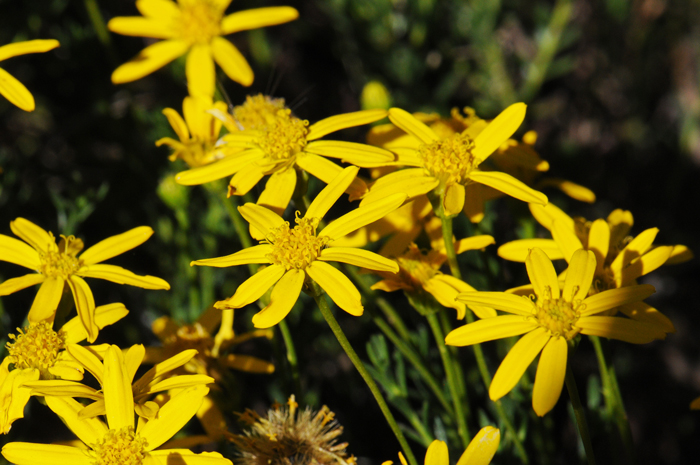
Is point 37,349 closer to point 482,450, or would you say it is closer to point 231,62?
point 482,450

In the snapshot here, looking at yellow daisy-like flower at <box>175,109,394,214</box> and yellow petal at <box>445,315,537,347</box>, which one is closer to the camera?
yellow petal at <box>445,315,537,347</box>

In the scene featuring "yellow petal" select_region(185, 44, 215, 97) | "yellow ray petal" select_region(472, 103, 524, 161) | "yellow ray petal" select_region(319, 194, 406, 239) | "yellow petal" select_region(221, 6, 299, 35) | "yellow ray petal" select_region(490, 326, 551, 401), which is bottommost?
"yellow ray petal" select_region(490, 326, 551, 401)

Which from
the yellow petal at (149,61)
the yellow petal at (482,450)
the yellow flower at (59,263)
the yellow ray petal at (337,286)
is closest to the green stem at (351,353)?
the yellow ray petal at (337,286)

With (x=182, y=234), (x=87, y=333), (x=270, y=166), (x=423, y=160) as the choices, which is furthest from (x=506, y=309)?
A: (x=182, y=234)

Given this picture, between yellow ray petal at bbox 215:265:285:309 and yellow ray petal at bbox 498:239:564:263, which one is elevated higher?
yellow ray petal at bbox 498:239:564:263

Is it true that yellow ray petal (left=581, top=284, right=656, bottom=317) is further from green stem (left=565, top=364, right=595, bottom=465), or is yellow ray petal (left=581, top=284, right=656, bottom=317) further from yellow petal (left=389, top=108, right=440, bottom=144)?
yellow petal (left=389, top=108, right=440, bottom=144)

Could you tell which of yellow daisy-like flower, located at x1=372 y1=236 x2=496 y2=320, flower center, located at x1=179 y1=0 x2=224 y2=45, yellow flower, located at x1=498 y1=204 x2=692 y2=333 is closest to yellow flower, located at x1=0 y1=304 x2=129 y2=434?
yellow daisy-like flower, located at x1=372 y1=236 x2=496 y2=320

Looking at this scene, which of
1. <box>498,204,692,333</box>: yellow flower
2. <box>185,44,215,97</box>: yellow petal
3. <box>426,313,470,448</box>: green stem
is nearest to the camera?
<box>498,204,692,333</box>: yellow flower

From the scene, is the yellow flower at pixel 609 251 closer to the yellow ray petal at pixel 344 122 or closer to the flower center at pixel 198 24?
the yellow ray petal at pixel 344 122

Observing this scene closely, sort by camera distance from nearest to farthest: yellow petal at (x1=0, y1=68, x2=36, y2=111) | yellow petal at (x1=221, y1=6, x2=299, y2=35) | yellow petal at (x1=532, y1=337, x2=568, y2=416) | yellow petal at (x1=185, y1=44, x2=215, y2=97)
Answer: yellow petal at (x1=532, y1=337, x2=568, y2=416), yellow petal at (x1=0, y1=68, x2=36, y2=111), yellow petal at (x1=185, y1=44, x2=215, y2=97), yellow petal at (x1=221, y1=6, x2=299, y2=35)
